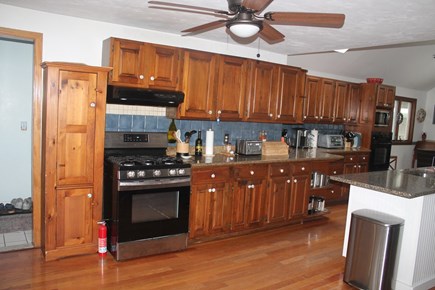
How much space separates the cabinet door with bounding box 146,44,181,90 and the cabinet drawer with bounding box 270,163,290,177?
5.11 feet

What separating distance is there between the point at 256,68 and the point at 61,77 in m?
2.34

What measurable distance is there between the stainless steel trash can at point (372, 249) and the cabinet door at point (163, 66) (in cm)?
231

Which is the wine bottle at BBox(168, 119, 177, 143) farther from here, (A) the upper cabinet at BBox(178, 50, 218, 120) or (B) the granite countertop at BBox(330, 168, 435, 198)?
(B) the granite countertop at BBox(330, 168, 435, 198)

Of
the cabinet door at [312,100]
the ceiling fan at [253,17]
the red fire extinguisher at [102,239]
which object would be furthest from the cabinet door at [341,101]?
the red fire extinguisher at [102,239]

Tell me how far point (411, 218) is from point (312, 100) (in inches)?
124

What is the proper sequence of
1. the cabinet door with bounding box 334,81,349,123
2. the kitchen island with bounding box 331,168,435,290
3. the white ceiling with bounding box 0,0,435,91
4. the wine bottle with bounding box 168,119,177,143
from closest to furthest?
the white ceiling with bounding box 0,0,435,91 → the kitchen island with bounding box 331,168,435,290 → the wine bottle with bounding box 168,119,177,143 → the cabinet door with bounding box 334,81,349,123

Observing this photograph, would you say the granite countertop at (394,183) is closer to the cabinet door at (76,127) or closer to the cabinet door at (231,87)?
the cabinet door at (231,87)

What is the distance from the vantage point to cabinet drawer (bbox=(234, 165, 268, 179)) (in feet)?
12.9

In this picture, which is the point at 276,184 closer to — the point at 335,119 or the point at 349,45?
the point at 349,45

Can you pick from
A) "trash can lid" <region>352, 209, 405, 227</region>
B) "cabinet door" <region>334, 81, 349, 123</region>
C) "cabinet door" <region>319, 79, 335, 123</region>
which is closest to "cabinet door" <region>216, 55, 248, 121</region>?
"trash can lid" <region>352, 209, 405, 227</region>

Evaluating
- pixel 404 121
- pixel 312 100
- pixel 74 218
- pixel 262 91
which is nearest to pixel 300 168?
pixel 262 91

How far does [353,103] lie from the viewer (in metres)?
6.38

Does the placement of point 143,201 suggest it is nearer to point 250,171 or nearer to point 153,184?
point 153,184

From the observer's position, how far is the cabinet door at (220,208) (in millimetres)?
3787
